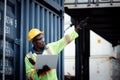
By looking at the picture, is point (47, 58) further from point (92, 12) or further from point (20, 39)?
point (92, 12)

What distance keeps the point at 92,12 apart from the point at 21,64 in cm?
810

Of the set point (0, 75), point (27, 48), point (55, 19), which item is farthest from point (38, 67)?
point (55, 19)

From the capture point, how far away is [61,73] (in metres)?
10.3

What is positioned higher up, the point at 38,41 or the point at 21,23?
the point at 21,23

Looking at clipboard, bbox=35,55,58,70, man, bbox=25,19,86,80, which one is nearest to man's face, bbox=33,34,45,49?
man, bbox=25,19,86,80

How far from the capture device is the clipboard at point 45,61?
21.4 feet

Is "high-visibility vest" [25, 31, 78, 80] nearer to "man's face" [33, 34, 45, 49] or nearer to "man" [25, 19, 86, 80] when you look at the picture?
"man" [25, 19, 86, 80]

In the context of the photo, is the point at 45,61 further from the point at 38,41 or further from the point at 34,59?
the point at 38,41

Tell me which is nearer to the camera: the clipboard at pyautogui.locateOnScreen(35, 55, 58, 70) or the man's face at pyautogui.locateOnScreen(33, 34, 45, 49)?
the clipboard at pyautogui.locateOnScreen(35, 55, 58, 70)

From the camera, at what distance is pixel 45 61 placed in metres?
6.59

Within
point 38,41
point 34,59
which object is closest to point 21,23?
point 38,41

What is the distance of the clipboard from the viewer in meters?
6.51

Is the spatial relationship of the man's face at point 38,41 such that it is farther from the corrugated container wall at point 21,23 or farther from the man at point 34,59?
the corrugated container wall at point 21,23

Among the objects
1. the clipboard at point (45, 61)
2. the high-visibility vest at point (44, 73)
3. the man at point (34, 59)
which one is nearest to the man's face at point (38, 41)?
the man at point (34, 59)
